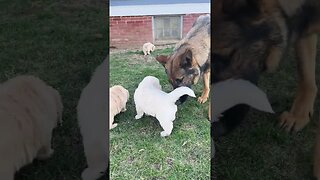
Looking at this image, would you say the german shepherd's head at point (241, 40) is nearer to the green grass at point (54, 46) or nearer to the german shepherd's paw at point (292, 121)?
the german shepherd's paw at point (292, 121)

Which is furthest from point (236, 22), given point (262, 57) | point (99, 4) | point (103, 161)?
point (103, 161)

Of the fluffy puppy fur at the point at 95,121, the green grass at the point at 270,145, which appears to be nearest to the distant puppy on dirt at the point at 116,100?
the fluffy puppy fur at the point at 95,121

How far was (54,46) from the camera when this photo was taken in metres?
2.20

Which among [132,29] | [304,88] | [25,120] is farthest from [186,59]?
[25,120]

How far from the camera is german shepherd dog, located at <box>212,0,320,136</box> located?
83.9 inches

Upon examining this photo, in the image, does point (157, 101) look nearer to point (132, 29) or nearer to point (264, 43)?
point (132, 29)

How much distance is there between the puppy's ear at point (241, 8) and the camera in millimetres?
2127

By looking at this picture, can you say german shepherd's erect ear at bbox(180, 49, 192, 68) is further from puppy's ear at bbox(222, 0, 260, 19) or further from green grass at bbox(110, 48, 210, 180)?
puppy's ear at bbox(222, 0, 260, 19)

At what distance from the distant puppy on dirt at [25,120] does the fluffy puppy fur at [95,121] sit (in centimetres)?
11

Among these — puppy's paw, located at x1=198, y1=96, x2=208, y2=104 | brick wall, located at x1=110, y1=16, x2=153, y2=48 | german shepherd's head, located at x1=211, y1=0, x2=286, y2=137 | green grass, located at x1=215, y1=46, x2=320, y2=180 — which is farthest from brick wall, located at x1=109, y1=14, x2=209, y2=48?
green grass, located at x1=215, y1=46, x2=320, y2=180

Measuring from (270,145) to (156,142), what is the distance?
47cm

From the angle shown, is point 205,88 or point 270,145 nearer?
point 205,88

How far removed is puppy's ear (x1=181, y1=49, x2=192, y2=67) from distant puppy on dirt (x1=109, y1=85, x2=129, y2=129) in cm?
25

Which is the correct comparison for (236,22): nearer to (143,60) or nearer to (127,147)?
(143,60)
